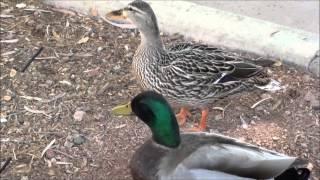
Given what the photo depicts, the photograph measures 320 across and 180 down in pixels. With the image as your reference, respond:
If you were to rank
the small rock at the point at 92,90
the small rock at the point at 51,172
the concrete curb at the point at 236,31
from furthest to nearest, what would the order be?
1. the concrete curb at the point at 236,31
2. the small rock at the point at 92,90
3. the small rock at the point at 51,172

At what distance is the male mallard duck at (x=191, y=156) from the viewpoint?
329 centimetres

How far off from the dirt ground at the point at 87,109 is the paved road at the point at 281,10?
0.55 metres

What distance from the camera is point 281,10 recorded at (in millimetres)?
5250

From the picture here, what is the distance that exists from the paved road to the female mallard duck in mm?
1111

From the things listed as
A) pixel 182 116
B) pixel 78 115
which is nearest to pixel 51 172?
pixel 78 115

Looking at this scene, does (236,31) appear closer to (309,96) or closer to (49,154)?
(309,96)

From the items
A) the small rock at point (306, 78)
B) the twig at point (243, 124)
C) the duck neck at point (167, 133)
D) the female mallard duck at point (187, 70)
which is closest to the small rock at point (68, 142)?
the female mallard duck at point (187, 70)

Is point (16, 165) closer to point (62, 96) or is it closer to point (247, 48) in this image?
point (62, 96)

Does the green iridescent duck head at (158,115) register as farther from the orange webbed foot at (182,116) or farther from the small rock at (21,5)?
the small rock at (21,5)

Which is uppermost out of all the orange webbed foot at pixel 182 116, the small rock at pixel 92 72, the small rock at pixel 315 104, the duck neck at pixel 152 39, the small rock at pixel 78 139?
the duck neck at pixel 152 39

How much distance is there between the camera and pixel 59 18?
16.9 ft

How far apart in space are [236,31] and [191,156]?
5.57 ft

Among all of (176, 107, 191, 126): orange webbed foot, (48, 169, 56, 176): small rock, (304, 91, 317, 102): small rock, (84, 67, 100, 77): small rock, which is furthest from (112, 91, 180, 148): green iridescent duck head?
(304, 91, 317, 102): small rock

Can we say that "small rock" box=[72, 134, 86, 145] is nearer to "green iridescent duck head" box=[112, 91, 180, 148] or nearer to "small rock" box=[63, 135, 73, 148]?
"small rock" box=[63, 135, 73, 148]
